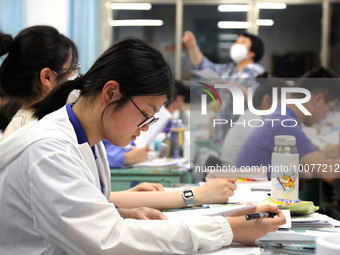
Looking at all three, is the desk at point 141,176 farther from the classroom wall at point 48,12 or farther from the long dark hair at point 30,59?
the classroom wall at point 48,12

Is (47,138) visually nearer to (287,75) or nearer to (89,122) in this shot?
(89,122)

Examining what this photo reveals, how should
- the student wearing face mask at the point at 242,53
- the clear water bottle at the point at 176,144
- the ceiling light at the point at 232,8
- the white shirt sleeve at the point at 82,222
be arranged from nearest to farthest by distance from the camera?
1. the white shirt sleeve at the point at 82,222
2. the clear water bottle at the point at 176,144
3. the student wearing face mask at the point at 242,53
4. the ceiling light at the point at 232,8

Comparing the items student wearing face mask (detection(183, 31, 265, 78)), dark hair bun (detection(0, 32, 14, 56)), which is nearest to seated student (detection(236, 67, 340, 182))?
dark hair bun (detection(0, 32, 14, 56))

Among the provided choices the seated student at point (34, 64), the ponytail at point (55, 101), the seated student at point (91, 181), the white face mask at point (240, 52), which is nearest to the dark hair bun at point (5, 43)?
the seated student at point (34, 64)

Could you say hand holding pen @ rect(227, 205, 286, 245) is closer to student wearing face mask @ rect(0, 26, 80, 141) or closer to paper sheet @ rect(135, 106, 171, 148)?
student wearing face mask @ rect(0, 26, 80, 141)

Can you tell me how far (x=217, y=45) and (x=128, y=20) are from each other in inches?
47.2

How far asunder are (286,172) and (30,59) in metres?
1.15

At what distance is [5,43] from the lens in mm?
1945

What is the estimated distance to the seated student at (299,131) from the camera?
2006 mm

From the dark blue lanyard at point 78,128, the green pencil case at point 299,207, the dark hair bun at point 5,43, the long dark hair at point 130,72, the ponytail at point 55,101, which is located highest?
the dark hair bun at point 5,43

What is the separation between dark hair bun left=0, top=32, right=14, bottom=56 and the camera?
1.93 metres

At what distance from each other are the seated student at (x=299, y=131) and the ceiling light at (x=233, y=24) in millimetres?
3176

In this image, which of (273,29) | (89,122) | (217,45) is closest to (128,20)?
(217,45)

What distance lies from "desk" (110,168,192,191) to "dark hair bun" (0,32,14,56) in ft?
3.38
